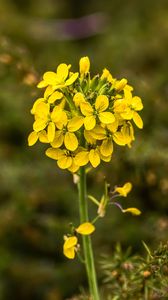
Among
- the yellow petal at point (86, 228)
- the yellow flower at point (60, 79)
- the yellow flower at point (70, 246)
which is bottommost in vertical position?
the yellow flower at point (70, 246)

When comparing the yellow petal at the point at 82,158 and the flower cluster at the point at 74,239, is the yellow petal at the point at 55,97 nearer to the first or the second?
the yellow petal at the point at 82,158

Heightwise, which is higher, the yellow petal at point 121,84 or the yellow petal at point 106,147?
the yellow petal at point 121,84

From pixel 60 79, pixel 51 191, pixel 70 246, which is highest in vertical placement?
pixel 51 191

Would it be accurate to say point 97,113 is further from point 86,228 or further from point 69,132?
point 86,228

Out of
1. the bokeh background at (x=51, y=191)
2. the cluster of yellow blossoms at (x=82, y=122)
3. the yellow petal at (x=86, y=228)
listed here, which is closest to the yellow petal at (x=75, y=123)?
the cluster of yellow blossoms at (x=82, y=122)

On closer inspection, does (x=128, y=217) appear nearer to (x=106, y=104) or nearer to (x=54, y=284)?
(x=54, y=284)

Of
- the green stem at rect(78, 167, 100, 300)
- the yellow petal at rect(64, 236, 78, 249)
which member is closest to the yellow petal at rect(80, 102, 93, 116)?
the green stem at rect(78, 167, 100, 300)

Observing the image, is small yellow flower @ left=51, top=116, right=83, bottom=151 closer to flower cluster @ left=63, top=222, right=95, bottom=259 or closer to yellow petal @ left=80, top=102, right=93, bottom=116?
yellow petal @ left=80, top=102, right=93, bottom=116

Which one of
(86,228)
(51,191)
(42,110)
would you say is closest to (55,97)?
(42,110)
